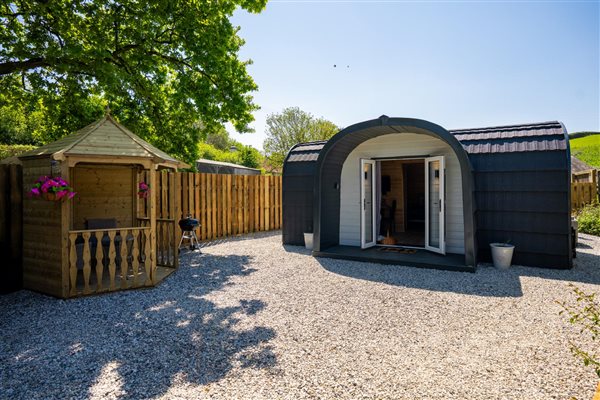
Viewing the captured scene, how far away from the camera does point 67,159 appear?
15.6ft

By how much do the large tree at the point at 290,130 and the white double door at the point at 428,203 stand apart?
60.9ft

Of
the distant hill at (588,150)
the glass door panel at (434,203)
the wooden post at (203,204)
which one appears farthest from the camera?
the distant hill at (588,150)

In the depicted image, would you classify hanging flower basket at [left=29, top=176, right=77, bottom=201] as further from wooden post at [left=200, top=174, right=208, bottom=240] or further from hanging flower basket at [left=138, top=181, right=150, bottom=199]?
wooden post at [left=200, top=174, right=208, bottom=240]

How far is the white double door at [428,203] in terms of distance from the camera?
7.09 meters

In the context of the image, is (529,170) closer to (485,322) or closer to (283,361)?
(485,322)

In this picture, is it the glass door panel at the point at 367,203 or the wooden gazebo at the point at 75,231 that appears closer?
the wooden gazebo at the point at 75,231

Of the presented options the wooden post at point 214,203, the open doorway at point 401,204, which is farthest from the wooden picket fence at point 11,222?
the open doorway at point 401,204

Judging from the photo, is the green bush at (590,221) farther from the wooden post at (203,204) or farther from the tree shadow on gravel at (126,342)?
the wooden post at (203,204)

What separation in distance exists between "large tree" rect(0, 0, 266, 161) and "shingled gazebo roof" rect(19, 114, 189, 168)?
1.37m

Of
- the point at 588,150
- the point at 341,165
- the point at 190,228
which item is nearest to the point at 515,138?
the point at 341,165

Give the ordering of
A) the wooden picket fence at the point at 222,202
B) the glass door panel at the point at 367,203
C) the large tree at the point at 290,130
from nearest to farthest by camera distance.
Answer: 1. the glass door panel at the point at 367,203
2. the wooden picket fence at the point at 222,202
3. the large tree at the point at 290,130

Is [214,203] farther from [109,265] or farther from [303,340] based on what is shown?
[303,340]

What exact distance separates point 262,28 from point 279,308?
7.29 m

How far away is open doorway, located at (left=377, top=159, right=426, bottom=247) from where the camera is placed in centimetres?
962
